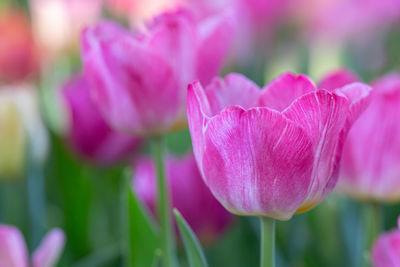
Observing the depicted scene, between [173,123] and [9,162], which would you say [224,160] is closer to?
[173,123]

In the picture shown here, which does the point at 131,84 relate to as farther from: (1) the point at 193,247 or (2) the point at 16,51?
(2) the point at 16,51

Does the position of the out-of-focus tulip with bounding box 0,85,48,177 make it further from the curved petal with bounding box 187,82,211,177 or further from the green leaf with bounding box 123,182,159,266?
the curved petal with bounding box 187,82,211,177

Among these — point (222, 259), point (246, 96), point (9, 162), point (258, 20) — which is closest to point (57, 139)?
point (9, 162)

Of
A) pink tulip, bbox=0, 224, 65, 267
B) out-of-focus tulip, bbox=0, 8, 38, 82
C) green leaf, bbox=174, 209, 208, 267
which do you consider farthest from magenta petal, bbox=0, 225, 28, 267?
out-of-focus tulip, bbox=0, 8, 38, 82

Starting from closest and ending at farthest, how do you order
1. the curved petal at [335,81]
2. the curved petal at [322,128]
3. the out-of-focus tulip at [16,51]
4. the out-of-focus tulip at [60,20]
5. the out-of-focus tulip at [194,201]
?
1. the curved petal at [322,128]
2. the curved petal at [335,81]
3. the out-of-focus tulip at [194,201]
4. the out-of-focus tulip at [16,51]
5. the out-of-focus tulip at [60,20]


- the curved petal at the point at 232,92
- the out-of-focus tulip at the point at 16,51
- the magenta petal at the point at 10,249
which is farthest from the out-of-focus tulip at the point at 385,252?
the out-of-focus tulip at the point at 16,51

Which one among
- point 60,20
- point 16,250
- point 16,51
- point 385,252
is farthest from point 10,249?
point 60,20

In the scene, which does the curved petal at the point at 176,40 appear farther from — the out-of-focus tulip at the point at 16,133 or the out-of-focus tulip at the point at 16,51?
the out-of-focus tulip at the point at 16,51
